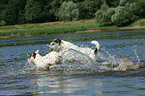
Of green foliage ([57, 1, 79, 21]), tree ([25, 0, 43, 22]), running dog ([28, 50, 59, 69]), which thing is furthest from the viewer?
tree ([25, 0, 43, 22])

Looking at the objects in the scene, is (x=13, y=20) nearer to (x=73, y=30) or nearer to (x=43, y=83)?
(x=73, y=30)

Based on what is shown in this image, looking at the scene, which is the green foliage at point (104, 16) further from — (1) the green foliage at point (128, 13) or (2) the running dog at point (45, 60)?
(2) the running dog at point (45, 60)

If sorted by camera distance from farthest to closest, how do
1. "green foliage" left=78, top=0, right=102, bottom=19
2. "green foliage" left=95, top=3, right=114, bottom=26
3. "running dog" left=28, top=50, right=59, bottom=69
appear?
"green foliage" left=78, top=0, right=102, bottom=19 → "green foliage" left=95, top=3, right=114, bottom=26 → "running dog" left=28, top=50, right=59, bottom=69

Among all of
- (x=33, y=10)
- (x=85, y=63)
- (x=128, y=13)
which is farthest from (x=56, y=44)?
(x=33, y=10)

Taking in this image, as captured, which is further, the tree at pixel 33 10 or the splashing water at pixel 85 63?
the tree at pixel 33 10

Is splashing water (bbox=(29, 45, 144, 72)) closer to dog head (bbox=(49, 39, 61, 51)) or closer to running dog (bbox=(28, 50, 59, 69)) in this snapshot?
running dog (bbox=(28, 50, 59, 69))

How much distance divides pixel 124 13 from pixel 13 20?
47.9 metres

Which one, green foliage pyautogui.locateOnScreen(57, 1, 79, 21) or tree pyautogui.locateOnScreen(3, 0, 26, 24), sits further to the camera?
tree pyautogui.locateOnScreen(3, 0, 26, 24)

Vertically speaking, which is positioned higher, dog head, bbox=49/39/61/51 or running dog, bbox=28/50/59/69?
dog head, bbox=49/39/61/51

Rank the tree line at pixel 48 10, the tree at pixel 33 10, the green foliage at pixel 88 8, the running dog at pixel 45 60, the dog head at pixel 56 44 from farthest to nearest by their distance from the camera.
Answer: the green foliage at pixel 88 8
the tree at pixel 33 10
the tree line at pixel 48 10
the dog head at pixel 56 44
the running dog at pixel 45 60

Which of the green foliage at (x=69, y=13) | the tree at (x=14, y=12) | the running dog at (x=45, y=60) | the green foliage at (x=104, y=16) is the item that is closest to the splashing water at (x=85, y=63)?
the running dog at (x=45, y=60)

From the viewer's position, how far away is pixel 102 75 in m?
11.4

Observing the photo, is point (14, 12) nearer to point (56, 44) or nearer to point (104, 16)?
point (104, 16)

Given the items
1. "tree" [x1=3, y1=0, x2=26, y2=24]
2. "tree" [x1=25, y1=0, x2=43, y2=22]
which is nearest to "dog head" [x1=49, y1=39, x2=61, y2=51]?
"tree" [x1=25, y1=0, x2=43, y2=22]
